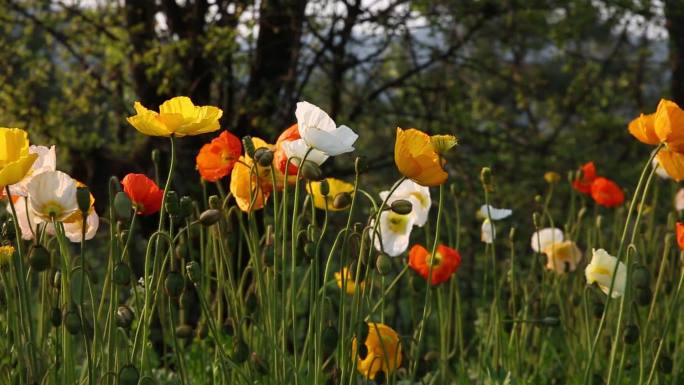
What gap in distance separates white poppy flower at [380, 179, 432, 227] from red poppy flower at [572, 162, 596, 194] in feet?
2.28

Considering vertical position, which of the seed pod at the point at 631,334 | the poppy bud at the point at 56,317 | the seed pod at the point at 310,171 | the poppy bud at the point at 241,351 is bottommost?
the poppy bud at the point at 241,351

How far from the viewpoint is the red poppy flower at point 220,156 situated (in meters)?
1.68

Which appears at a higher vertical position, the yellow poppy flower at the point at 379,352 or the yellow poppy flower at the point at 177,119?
the yellow poppy flower at the point at 177,119

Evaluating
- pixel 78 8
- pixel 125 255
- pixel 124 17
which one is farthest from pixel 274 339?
pixel 78 8

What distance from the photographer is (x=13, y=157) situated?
124 centimetres

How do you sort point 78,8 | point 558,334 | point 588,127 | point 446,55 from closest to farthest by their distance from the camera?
1. point 558,334
2. point 446,55
3. point 78,8
4. point 588,127

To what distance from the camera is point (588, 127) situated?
18.1ft

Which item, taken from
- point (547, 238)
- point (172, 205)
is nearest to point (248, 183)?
point (172, 205)

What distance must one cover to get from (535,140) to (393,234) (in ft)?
13.0

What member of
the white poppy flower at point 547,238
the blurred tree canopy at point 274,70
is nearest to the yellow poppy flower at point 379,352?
the white poppy flower at point 547,238

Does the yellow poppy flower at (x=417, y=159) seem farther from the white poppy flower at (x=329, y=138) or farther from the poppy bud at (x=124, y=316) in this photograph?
the poppy bud at (x=124, y=316)

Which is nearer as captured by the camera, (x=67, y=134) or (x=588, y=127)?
(x=67, y=134)

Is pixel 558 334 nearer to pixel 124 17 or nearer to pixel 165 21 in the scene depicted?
pixel 165 21

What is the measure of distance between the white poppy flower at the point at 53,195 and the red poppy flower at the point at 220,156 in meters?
0.40
